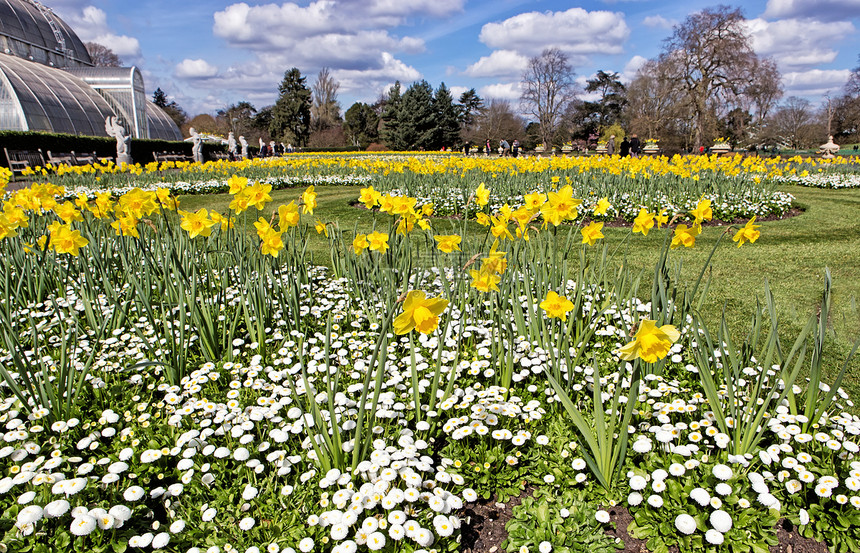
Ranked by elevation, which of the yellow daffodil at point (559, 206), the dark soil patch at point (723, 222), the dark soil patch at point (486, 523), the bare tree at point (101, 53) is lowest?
the dark soil patch at point (486, 523)

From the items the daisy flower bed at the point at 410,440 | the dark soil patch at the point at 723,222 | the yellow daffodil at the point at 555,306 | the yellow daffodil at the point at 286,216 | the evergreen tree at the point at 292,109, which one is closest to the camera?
the daisy flower bed at the point at 410,440

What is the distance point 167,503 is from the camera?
68.9 inches

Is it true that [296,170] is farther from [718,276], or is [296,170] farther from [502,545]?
[502,545]

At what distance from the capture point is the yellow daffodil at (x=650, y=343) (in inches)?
55.9

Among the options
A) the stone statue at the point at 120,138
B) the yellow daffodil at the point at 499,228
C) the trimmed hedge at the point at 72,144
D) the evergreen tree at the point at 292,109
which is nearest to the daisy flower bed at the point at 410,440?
the yellow daffodil at the point at 499,228

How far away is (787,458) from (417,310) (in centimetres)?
151

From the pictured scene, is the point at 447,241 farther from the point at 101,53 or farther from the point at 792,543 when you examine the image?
the point at 101,53

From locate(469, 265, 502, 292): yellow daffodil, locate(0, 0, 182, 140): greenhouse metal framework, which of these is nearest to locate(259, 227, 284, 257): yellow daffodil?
locate(469, 265, 502, 292): yellow daffodil

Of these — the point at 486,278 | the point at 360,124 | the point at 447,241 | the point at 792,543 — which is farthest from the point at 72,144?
the point at 360,124

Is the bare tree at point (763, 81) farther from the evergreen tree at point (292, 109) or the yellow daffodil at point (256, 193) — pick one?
the evergreen tree at point (292, 109)

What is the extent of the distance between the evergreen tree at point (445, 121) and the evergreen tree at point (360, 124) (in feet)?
43.9

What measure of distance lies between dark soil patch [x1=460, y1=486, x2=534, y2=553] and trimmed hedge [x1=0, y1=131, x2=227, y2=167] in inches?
784

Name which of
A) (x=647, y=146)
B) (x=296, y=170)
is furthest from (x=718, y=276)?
(x=647, y=146)

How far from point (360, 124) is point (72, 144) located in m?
45.3
